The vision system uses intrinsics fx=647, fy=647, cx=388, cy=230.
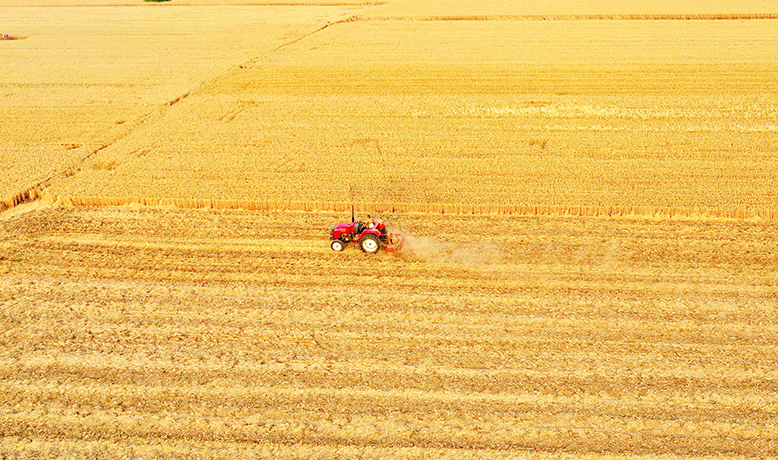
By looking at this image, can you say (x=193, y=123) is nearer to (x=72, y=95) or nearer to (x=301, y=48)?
(x=72, y=95)

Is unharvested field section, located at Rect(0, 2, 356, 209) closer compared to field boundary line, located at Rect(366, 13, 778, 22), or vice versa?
unharvested field section, located at Rect(0, 2, 356, 209)

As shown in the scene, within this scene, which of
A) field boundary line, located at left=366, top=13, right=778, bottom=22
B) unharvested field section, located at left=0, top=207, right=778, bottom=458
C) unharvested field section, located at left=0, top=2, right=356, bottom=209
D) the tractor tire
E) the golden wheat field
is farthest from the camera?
Answer: field boundary line, located at left=366, top=13, right=778, bottom=22

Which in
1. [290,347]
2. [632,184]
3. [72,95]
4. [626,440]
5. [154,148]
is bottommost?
[626,440]

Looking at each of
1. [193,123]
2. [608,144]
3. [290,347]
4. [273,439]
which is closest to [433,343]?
[290,347]

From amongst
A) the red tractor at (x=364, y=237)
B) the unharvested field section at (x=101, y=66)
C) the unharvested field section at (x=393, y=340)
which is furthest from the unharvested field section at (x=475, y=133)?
the red tractor at (x=364, y=237)

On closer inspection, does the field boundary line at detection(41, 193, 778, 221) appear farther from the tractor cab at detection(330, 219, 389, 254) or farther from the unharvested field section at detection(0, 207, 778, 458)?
the tractor cab at detection(330, 219, 389, 254)

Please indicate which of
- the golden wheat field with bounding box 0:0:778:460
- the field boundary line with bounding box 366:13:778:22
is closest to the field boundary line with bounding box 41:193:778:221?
the golden wheat field with bounding box 0:0:778:460

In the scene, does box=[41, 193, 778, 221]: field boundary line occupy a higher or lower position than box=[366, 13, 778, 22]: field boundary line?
lower

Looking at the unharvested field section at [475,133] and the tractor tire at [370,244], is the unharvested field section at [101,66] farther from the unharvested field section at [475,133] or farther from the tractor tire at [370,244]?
the tractor tire at [370,244]
